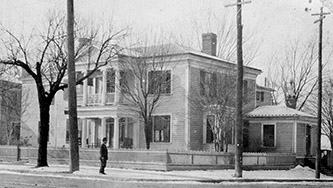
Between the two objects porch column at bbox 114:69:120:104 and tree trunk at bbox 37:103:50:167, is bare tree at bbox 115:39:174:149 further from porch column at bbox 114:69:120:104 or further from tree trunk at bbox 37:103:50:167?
tree trunk at bbox 37:103:50:167

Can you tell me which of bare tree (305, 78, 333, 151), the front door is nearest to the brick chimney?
the front door

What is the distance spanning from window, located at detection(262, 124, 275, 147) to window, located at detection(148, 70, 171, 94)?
7395mm

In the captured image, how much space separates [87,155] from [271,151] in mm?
13194

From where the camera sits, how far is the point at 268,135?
37.2m

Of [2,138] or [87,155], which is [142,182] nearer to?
[87,155]

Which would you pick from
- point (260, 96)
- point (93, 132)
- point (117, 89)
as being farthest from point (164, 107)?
point (260, 96)

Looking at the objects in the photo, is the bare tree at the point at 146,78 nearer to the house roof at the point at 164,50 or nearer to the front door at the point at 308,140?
the house roof at the point at 164,50

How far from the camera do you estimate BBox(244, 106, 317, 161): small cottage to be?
36406mm

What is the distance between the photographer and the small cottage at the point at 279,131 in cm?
3641

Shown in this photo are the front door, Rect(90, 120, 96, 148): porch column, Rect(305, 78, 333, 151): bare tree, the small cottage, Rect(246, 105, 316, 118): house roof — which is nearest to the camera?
the small cottage

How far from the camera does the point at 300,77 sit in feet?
187

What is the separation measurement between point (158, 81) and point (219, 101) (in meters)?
4.61

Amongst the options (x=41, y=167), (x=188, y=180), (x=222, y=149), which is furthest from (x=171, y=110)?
(x=188, y=180)

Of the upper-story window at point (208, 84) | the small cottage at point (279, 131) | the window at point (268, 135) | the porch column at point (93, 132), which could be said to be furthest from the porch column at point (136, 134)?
the window at point (268, 135)
